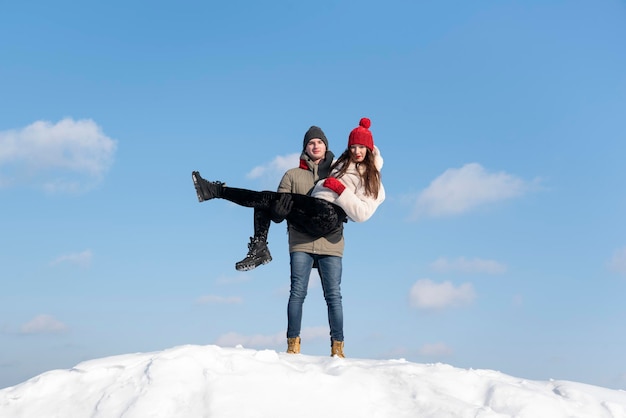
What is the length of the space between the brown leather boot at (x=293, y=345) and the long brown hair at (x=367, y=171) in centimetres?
180

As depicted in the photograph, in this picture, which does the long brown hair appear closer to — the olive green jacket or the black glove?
the olive green jacket

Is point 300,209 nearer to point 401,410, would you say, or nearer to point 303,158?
point 303,158

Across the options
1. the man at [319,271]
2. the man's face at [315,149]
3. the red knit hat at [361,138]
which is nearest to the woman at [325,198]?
the red knit hat at [361,138]

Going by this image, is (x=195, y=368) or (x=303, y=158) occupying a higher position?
(x=303, y=158)

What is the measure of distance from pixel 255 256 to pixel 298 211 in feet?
2.32

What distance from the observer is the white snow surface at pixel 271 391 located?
15.6 feet

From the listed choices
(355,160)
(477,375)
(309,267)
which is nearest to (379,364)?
(477,375)

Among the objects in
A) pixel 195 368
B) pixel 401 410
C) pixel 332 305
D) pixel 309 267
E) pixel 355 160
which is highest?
pixel 355 160

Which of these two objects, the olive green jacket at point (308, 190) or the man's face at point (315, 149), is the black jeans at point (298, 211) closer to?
the olive green jacket at point (308, 190)

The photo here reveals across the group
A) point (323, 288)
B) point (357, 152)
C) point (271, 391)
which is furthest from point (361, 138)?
point (271, 391)

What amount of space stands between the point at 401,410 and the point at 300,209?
8.73 feet

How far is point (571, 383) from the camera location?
590cm

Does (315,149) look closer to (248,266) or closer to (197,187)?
(197,187)

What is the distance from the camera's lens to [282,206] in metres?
6.86
